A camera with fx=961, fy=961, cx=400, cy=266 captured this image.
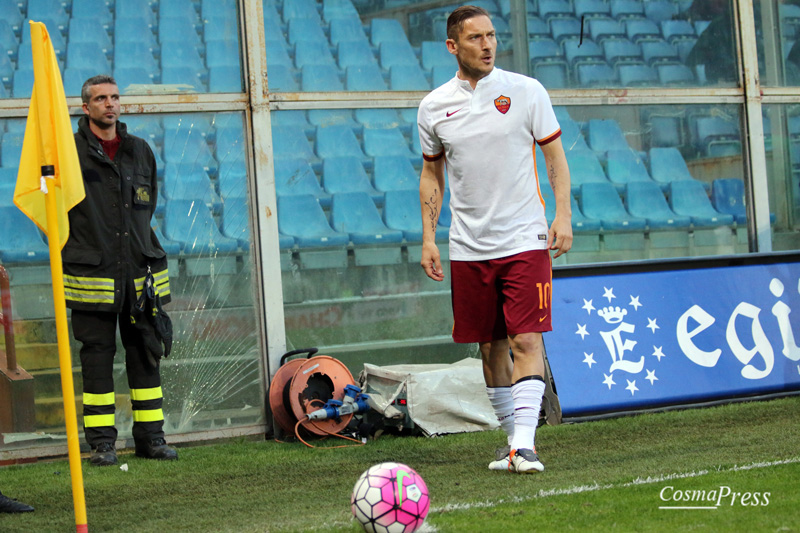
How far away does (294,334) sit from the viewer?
618 centimetres

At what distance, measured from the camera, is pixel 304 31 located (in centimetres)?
652

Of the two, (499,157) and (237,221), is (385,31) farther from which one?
(499,157)

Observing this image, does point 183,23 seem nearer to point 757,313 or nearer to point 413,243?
point 413,243

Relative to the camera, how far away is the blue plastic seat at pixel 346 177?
649 cm

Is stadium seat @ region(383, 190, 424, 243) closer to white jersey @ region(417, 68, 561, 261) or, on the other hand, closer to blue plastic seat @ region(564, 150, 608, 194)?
blue plastic seat @ region(564, 150, 608, 194)

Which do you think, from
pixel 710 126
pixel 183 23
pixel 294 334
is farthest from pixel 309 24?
pixel 710 126

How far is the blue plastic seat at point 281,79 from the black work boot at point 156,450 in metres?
2.38

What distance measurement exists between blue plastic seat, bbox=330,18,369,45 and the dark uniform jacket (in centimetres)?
198

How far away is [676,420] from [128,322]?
3069mm

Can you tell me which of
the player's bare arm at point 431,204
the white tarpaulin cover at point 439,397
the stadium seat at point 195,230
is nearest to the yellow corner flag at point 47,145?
the player's bare arm at point 431,204

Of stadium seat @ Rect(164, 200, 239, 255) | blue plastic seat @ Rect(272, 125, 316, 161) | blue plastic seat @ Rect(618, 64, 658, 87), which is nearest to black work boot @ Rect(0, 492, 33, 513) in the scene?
stadium seat @ Rect(164, 200, 239, 255)

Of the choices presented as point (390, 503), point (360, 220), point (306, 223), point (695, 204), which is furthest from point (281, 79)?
point (390, 503)

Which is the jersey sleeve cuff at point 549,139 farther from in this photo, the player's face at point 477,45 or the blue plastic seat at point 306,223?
the blue plastic seat at point 306,223

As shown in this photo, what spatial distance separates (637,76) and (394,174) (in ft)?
6.88
